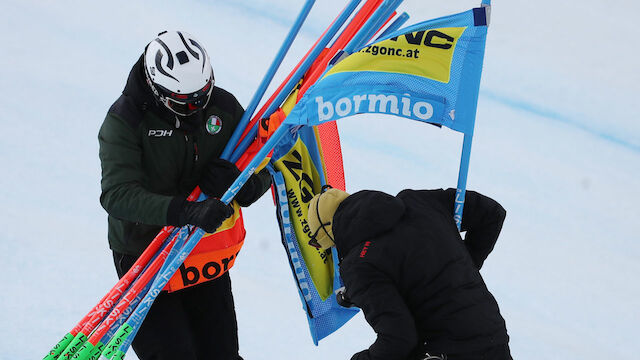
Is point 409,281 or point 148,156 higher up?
point 148,156

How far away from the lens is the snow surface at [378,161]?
13.4 ft

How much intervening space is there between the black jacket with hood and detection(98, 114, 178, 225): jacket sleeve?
726 mm

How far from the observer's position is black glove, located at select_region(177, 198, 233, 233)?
2779 mm

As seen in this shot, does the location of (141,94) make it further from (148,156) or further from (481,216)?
(481,216)

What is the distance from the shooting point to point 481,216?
8.98 feet

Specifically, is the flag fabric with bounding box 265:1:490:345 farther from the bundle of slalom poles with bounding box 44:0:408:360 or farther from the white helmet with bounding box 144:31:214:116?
the white helmet with bounding box 144:31:214:116

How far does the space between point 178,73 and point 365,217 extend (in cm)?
95

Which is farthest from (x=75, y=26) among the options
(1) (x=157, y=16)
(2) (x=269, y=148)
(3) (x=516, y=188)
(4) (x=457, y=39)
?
(4) (x=457, y=39)

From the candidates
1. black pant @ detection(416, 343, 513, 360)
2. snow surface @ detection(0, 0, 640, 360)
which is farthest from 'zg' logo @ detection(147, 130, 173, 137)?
snow surface @ detection(0, 0, 640, 360)

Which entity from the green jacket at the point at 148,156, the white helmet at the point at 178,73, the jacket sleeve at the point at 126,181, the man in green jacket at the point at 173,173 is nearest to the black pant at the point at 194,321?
the man in green jacket at the point at 173,173

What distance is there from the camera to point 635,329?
4281 millimetres

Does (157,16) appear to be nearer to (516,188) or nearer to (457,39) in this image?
(516,188)

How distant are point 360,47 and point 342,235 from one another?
2.62 ft

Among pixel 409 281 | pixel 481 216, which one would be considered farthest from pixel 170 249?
pixel 481 216
